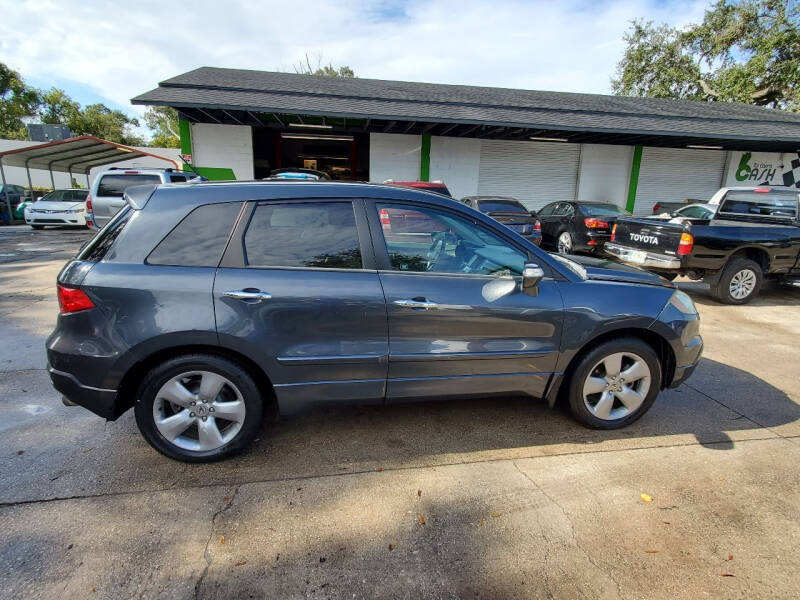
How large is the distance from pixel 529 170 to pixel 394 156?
5149mm

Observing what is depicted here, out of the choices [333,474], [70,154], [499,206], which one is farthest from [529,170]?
[70,154]

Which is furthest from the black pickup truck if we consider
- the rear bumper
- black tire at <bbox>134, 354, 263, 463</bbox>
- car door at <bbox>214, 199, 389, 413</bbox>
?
the rear bumper

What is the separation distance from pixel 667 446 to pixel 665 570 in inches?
48.0

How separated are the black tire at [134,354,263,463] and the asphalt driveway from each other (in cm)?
11

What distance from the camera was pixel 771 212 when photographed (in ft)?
24.4

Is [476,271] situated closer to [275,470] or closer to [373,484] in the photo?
[373,484]

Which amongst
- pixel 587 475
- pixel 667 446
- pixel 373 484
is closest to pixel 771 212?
pixel 667 446

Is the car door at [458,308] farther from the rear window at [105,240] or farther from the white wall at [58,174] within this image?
the white wall at [58,174]

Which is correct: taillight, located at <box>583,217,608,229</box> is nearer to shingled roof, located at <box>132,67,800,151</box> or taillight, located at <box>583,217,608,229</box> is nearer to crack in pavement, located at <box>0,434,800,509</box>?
shingled roof, located at <box>132,67,800,151</box>

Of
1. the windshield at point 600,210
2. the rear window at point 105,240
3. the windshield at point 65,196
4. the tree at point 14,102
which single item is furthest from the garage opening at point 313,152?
the tree at point 14,102

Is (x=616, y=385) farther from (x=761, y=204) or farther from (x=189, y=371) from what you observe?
(x=761, y=204)

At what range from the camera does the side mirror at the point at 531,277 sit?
8.68ft

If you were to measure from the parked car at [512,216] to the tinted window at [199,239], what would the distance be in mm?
6804

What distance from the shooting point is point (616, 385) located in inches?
120
